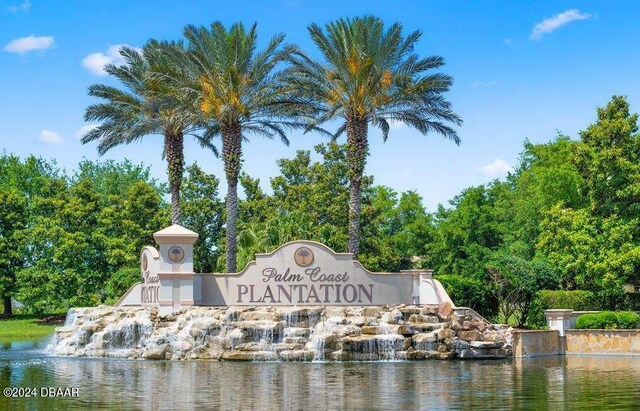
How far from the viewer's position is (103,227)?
208 ft

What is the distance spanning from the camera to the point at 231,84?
3997cm

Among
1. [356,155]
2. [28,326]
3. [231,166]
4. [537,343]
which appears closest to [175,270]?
[231,166]

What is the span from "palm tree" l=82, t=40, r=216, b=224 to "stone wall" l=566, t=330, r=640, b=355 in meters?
19.7

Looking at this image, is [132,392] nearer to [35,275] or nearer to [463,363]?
[463,363]

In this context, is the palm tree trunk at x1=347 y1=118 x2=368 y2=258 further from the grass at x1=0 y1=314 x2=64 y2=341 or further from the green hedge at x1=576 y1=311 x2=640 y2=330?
the grass at x1=0 y1=314 x2=64 y2=341

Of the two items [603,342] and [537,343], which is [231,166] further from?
[603,342]

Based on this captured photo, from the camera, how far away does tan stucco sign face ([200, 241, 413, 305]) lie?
117 feet

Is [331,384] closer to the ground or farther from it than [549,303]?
closer to the ground

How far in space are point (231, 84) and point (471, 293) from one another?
14.3 m

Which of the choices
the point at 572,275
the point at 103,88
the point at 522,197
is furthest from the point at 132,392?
the point at 522,197

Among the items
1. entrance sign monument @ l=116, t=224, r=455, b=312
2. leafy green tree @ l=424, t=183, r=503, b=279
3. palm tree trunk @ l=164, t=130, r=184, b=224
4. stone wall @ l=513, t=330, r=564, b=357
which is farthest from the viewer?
leafy green tree @ l=424, t=183, r=503, b=279

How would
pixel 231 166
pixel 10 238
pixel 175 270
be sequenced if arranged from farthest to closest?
pixel 10 238
pixel 231 166
pixel 175 270

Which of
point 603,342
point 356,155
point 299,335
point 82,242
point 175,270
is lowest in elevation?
point 603,342

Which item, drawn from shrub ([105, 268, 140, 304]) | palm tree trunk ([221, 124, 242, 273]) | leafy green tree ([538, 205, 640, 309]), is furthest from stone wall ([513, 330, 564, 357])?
shrub ([105, 268, 140, 304])
